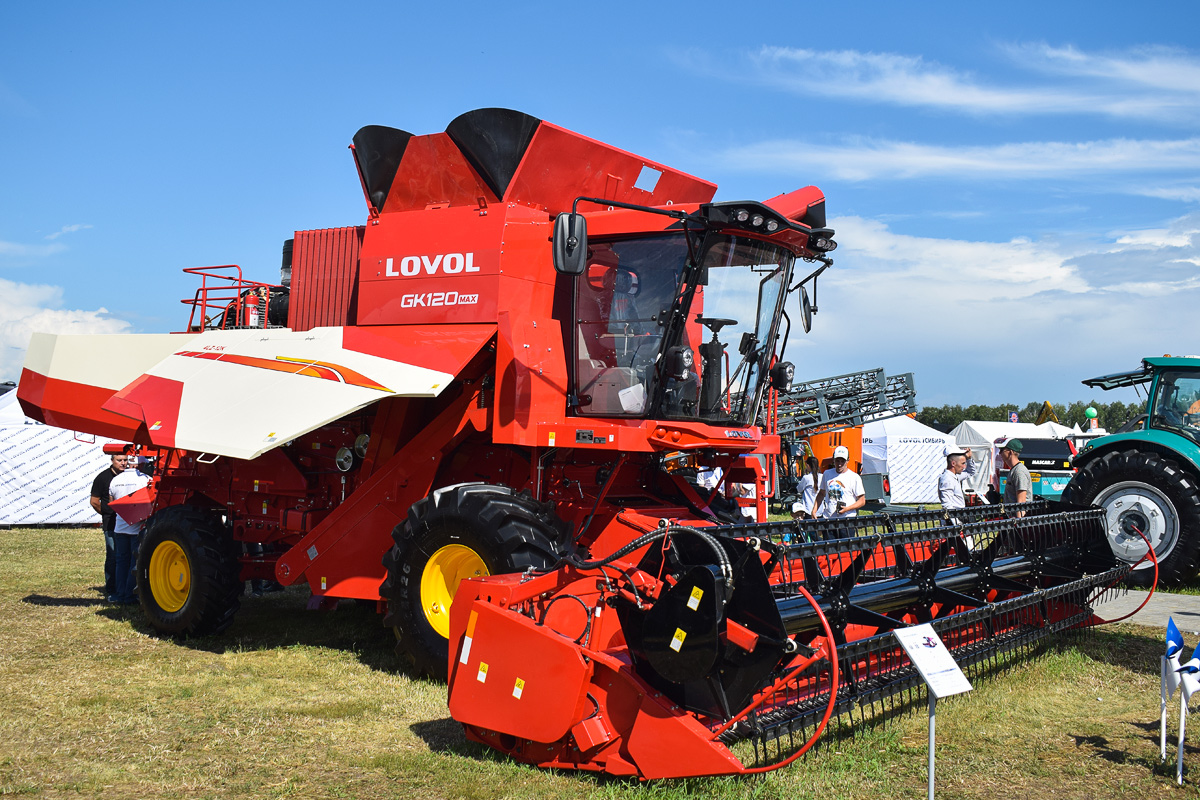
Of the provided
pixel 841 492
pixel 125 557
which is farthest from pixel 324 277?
pixel 841 492

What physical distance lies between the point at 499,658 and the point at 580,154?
13.7ft

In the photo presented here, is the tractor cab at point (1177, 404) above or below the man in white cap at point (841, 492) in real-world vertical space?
above

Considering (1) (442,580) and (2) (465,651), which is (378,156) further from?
(2) (465,651)

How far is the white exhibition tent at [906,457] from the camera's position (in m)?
Answer: 27.0

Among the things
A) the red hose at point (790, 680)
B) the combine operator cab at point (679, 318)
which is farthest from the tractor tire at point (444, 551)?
the red hose at point (790, 680)

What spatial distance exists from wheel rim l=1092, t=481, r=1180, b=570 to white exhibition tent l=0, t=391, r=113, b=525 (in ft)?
51.8

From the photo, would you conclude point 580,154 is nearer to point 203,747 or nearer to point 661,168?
point 661,168

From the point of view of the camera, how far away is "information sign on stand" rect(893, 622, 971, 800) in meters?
3.83

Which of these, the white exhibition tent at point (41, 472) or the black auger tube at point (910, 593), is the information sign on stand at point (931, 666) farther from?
the white exhibition tent at point (41, 472)

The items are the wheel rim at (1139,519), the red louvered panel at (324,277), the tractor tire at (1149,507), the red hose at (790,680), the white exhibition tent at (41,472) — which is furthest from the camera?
the white exhibition tent at (41,472)

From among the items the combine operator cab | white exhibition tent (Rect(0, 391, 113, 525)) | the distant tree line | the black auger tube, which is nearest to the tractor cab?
the black auger tube


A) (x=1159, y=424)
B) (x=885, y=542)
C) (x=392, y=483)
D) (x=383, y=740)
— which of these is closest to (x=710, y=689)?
(x=885, y=542)

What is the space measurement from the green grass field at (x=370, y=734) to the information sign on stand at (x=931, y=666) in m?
0.51

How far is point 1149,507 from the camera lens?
1009 centimetres
